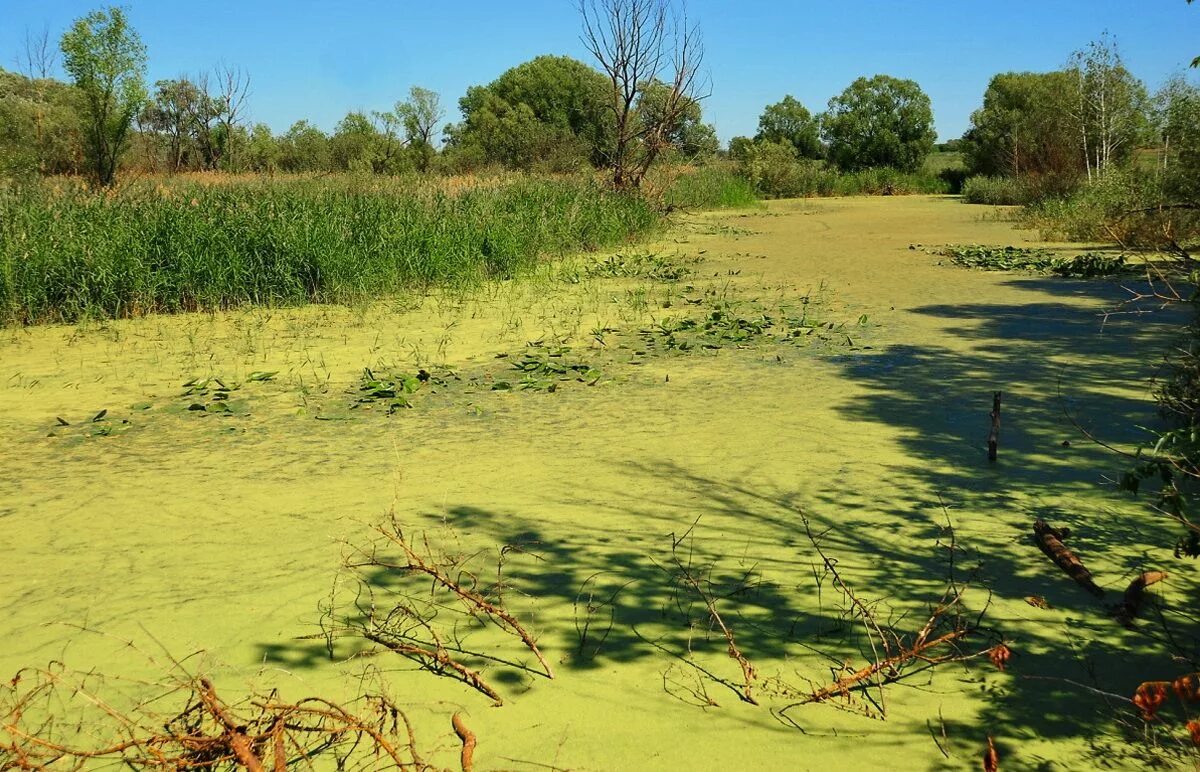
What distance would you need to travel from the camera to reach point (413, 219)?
423 inches

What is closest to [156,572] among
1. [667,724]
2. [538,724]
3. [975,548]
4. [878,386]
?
[538,724]

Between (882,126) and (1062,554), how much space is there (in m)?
39.6

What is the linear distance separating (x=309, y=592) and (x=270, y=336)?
5176 mm

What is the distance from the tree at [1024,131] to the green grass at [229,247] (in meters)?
14.3

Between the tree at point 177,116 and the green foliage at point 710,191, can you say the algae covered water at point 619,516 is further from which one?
the tree at point 177,116

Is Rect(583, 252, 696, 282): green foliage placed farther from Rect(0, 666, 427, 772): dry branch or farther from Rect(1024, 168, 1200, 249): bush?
Rect(0, 666, 427, 772): dry branch

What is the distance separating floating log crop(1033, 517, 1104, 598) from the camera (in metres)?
3.18

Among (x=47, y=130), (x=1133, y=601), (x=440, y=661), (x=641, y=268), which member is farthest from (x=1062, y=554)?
(x=47, y=130)

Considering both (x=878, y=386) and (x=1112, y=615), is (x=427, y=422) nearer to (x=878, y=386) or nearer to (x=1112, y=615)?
(x=878, y=386)

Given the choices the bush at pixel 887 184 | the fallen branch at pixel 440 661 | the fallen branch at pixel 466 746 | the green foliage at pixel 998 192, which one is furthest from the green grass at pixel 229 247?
the bush at pixel 887 184

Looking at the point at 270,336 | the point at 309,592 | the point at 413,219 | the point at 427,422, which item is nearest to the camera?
the point at 309,592

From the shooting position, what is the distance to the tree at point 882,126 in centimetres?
3928

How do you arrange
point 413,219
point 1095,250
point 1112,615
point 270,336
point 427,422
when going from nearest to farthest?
point 1112,615, point 427,422, point 270,336, point 413,219, point 1095,250

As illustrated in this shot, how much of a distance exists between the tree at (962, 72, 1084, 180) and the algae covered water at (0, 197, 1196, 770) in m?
14.5
